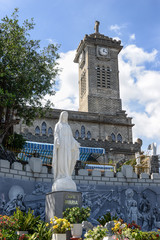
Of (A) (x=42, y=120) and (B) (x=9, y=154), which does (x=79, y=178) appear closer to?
(B) (x=9, y=154)

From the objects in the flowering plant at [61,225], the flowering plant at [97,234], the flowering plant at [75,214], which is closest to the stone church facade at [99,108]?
the flowering plant at [75,214]

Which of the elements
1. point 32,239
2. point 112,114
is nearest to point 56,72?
point 32,239

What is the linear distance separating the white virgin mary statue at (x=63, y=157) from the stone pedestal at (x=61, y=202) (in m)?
0.29

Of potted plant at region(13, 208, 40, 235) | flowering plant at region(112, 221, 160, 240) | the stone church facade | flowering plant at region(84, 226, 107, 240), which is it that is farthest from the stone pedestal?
the stone church facade

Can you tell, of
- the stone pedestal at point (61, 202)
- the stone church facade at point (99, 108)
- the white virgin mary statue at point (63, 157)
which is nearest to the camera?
the stone pedestal at point (61, 202)

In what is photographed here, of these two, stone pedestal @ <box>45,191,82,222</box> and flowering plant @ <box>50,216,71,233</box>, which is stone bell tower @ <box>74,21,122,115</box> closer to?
stone pedestal @ <box>45,191,82,222</box>

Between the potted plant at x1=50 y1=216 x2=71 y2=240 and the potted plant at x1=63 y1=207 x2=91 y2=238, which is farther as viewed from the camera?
the potted plant at x1=63 y1=207 x2=91 y2=238

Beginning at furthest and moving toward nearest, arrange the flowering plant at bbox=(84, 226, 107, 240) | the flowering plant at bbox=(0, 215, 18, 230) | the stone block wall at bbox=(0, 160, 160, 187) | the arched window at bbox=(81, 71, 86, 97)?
the arched window at bbox=(81, 71, 86, 97) → the stone block wall at bbox=(0, 160, 160, 187) → the flowering plant at bbox=(0, 215, 18, 230) → the flowering plant at bbox=(84, 226, 107, 240)

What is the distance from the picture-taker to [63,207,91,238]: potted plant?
10422mm

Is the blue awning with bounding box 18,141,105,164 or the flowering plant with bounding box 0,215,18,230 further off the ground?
the blue awning with bounding box 18,141,105,164

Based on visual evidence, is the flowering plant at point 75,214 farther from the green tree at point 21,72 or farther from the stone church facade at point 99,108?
the stone church facade at point 99,108

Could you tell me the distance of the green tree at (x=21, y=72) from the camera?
18.0 metres

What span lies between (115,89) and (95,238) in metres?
41.1

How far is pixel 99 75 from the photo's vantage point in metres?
49.0
